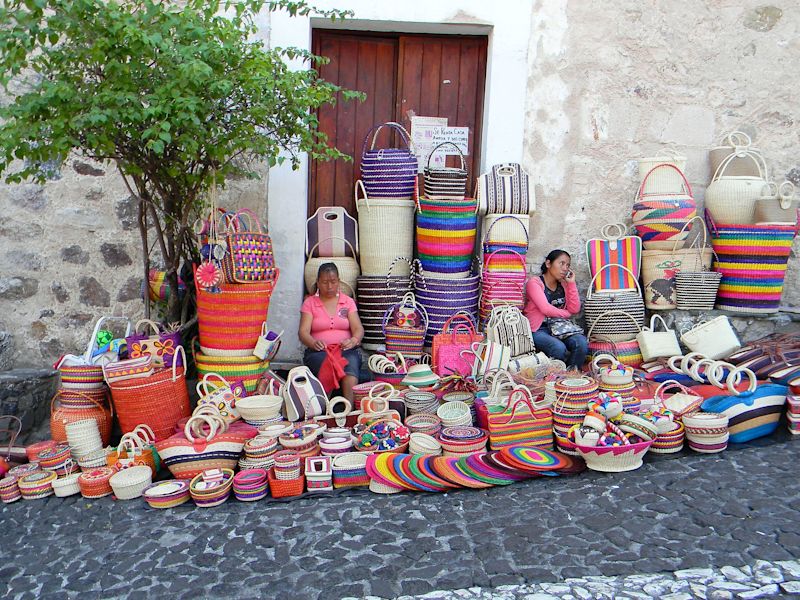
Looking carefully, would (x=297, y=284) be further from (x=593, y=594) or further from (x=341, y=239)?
(x=593, y=594)

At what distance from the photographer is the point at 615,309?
5141 millimetres

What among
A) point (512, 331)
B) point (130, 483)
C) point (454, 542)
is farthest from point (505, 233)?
point (130, 483)

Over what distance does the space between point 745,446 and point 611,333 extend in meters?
1.43

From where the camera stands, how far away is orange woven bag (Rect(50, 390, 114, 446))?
4223mm

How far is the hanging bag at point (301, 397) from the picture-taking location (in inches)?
165

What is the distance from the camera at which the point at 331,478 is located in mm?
3648

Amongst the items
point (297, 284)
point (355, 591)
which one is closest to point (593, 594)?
point (355, 591)

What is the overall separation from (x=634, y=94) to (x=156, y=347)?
408cm

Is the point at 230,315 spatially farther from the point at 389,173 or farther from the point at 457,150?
the point at 457,150

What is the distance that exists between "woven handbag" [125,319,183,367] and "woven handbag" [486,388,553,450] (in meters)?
2.08

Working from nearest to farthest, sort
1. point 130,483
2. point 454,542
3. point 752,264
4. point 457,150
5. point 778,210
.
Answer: point 454,542, point 130,483, point 778,210, point 752,264, point 457,150

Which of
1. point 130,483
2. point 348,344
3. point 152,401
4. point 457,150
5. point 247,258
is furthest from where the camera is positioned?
point 457,150

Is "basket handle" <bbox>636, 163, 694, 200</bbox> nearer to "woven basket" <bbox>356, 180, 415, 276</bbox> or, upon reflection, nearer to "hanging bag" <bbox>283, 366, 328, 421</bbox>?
"woven basket" <bbox>356, 180, 415, 276</bbox>

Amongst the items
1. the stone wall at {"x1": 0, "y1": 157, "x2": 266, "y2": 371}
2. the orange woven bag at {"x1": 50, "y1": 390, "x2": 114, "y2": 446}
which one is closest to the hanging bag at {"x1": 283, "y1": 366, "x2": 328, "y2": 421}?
the orange woven bag at {"x1": 50, "y1": 390, "x2": 114, "y2": 446}
